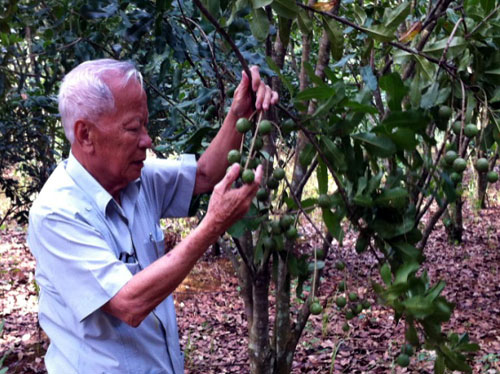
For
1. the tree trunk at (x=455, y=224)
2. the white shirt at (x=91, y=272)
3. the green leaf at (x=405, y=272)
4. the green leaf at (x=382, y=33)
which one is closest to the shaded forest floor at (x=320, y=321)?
the tree trunk at (x=455, y=224)

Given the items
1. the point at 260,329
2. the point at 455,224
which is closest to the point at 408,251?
the point at 260,329

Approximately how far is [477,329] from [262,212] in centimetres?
385

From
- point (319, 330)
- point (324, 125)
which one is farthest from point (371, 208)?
point (319, 330)

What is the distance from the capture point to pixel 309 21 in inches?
67.5

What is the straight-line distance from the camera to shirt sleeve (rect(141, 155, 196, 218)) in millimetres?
2282

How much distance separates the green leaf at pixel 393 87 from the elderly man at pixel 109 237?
33cm

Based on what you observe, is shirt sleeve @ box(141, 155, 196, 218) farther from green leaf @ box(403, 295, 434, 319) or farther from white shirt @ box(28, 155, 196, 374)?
green leaf @ box(403, 295, 434, 319)

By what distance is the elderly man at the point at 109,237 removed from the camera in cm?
161

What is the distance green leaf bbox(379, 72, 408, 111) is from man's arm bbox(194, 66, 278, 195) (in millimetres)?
329

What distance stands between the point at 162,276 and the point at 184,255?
0.08m

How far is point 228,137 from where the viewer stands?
2143mm

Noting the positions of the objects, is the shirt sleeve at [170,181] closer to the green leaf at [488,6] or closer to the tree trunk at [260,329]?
the tree trunk at [260,329]

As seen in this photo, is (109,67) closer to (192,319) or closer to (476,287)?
(192,319)

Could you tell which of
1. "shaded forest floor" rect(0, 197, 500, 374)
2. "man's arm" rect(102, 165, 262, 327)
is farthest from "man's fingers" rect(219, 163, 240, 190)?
"shaded forest floor" rect(0, 197, 500, 374)
